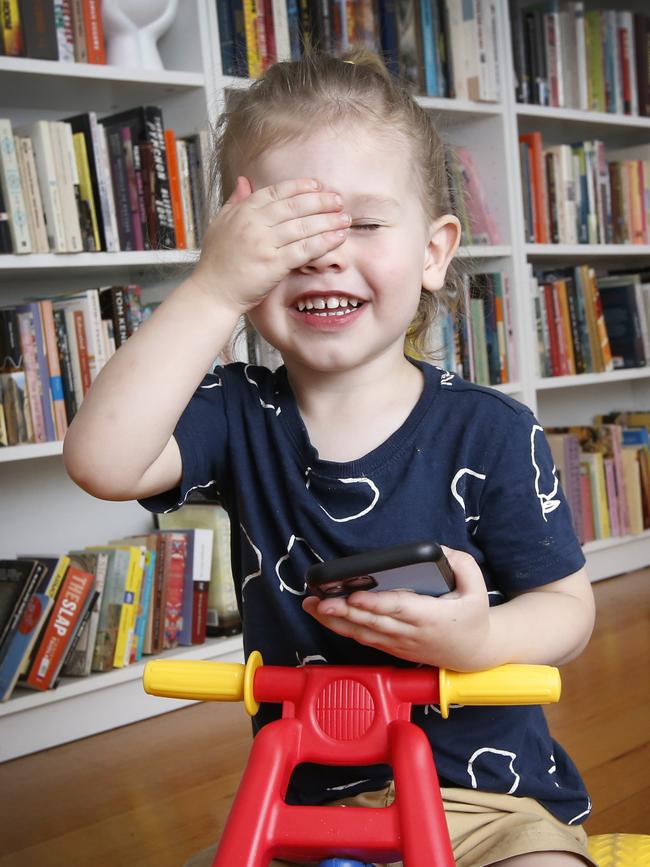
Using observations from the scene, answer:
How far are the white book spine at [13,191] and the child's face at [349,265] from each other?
1176 millimetres

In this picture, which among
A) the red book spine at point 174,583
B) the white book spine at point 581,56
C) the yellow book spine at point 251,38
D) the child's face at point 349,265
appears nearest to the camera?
the child's face at point 349,265

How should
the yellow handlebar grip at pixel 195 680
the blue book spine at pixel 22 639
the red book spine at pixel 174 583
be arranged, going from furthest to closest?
the red book spine at pixel 174 583
the blue book spine at pixel 22 639
the yellow handlebar grip at pixel 195 680

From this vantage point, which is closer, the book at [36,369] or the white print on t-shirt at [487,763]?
the white print on t-shirt at [487,763]

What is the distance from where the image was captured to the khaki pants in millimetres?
794

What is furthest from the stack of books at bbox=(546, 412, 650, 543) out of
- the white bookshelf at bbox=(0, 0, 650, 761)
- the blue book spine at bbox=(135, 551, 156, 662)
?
the blue book spine at bbox=(135, 551, 156, 662)

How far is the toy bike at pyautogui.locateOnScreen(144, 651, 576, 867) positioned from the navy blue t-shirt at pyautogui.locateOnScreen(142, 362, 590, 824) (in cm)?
Answer: 17

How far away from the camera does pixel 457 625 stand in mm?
694

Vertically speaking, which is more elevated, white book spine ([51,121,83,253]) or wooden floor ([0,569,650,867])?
white book spine ([51,121,83,253])

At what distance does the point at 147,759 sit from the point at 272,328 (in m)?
1.19

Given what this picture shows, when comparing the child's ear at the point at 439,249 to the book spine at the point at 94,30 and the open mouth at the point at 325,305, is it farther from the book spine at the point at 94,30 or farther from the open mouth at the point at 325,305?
the book spine at the point at 94,30

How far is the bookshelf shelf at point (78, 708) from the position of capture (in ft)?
6.23

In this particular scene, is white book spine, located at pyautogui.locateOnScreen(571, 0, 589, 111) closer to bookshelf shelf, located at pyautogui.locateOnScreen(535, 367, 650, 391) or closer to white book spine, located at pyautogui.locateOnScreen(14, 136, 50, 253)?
bookshelf shelf, located at pyautogui.locateOnScreen(535, 367, 650, 391)

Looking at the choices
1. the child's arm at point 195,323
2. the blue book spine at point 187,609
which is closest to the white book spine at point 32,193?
the blue book spine at point 187,609

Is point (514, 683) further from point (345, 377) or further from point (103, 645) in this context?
point (103, 645)
